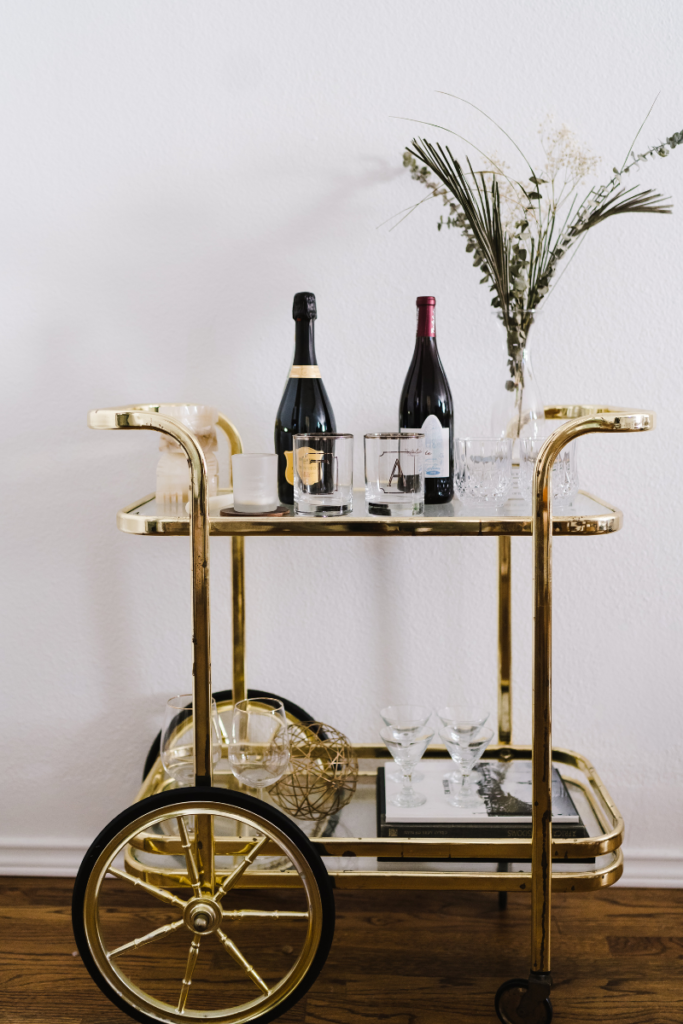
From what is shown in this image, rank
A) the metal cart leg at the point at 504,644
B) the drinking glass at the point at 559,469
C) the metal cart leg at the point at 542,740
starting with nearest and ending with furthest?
1. the metal cart leg at the point at 542,740
2. the drinking glass at the point at 559,469
3. the metal cart leg at the point at 504,644

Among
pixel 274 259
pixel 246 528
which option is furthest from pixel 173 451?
pixel 274 259

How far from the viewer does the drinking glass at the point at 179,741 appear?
1186 mm

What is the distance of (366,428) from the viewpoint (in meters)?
1.41

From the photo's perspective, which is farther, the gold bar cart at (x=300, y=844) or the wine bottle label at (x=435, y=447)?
the wine bottle label at (x=435, y=447)

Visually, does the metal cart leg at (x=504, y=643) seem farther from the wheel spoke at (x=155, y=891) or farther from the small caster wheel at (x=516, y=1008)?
→ the wheel spoke at (x=155, y=891)

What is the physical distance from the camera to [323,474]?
1043mm

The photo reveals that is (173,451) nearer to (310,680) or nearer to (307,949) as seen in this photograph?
(310,680)

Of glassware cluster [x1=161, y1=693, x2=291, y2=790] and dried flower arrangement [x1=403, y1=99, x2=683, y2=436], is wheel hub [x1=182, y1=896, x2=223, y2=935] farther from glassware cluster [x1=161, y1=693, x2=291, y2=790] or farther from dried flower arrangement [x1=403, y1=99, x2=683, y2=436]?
dried flower arrangement [x1=403, y1=99, x2=683, y2=436]

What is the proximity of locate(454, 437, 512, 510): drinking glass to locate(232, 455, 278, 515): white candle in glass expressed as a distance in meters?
0.26

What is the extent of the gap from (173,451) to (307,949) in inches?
27.3

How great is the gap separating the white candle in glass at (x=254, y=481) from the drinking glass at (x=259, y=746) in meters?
0.32

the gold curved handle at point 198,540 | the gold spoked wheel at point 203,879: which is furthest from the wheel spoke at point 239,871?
the gold curved handle at point 198,540

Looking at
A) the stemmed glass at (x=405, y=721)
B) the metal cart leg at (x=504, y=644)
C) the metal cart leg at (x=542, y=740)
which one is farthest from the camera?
the metal cart leg at (x=504, y=644)

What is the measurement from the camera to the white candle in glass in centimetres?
104
